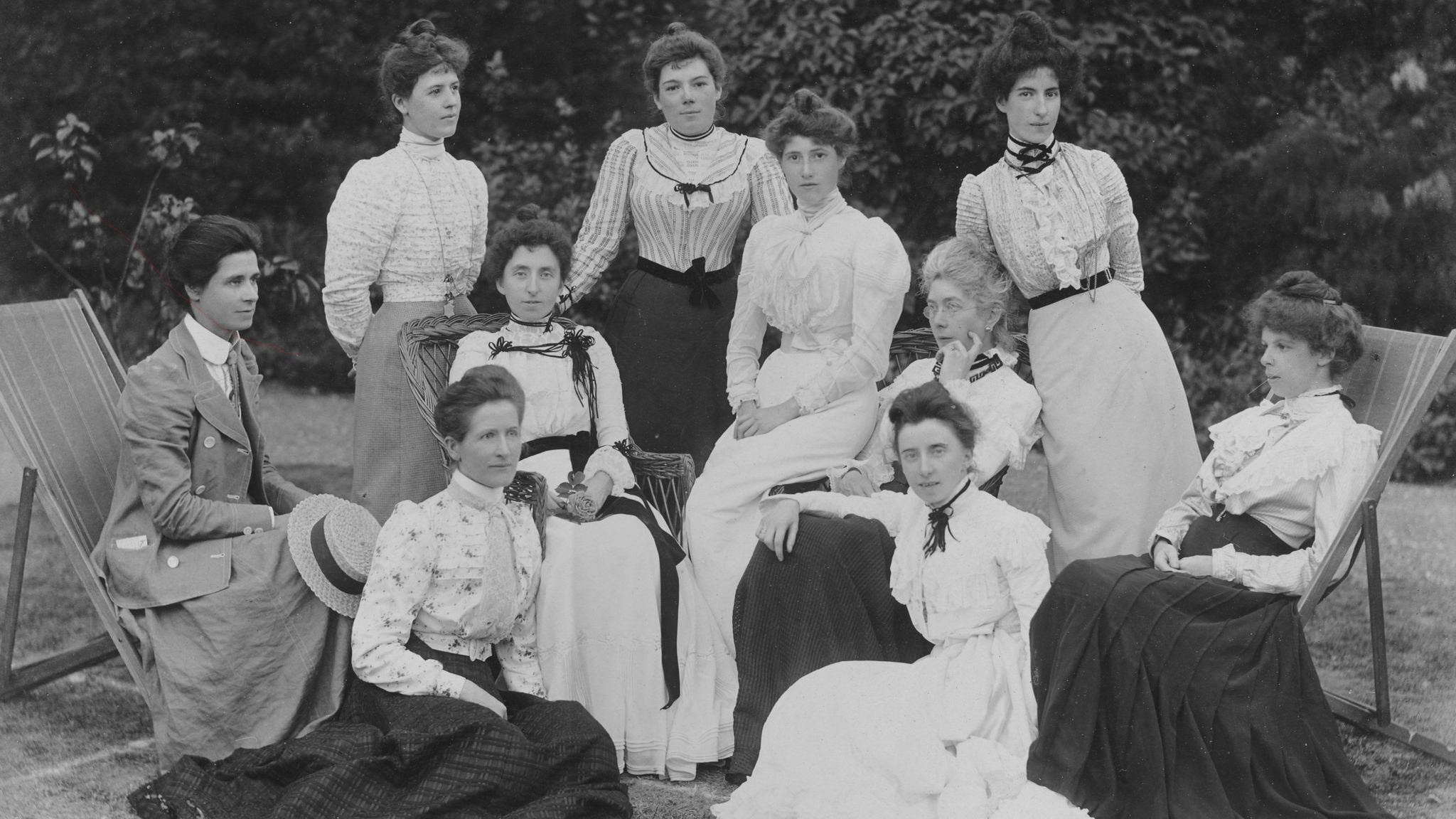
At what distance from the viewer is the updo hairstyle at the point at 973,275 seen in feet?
13.2

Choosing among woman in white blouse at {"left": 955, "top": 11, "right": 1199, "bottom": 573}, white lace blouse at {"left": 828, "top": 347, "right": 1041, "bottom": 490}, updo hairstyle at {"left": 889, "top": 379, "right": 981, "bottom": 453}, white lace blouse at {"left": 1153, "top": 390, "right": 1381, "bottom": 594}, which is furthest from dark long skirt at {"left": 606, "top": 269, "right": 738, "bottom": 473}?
white lace blouse at {"left": 1153, "top": 390, "right": 1381, "bottom": 594}

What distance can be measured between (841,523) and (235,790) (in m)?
1.67

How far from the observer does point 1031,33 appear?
415 centimetres

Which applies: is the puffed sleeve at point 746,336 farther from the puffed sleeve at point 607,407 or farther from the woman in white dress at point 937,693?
the woman in white dress at point 937,693

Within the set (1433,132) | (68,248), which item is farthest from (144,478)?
(1433,132)

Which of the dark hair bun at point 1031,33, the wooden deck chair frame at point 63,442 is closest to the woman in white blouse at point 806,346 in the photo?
the dark hair bun at point 1031,33

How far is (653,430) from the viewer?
4.86 meters

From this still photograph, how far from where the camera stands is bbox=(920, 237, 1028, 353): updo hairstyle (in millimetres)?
4023

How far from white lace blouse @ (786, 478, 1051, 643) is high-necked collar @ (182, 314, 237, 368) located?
2.02m

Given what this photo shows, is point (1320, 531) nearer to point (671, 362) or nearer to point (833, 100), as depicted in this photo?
point (671, 362)

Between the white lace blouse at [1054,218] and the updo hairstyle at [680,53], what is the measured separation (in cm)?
100

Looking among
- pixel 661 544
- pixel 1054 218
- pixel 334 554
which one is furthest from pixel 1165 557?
pixel 334 554

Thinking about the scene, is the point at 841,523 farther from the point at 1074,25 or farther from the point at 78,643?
the point at 1074,25

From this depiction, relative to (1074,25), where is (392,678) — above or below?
below
